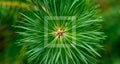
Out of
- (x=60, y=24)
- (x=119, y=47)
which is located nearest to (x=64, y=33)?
(x=60, y=24)

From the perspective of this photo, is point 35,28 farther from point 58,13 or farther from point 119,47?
point 119,47

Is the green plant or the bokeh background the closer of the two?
the green plant

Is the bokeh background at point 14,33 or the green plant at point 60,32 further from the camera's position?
the bokeh background at point 14,33

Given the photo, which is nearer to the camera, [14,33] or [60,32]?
[60,32]
